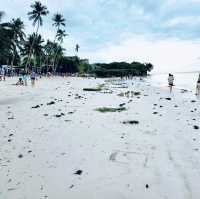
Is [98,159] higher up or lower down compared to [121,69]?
higher up

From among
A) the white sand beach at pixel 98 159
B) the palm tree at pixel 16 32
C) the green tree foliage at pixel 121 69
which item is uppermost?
the palm tree at pixel 16 32

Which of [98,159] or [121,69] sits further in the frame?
[121,69]

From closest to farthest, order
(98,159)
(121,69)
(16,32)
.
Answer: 1. (98,159)
2. (16,32)
3. (121,69)

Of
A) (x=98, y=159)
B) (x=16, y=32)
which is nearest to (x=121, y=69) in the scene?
(x=16, y=32)

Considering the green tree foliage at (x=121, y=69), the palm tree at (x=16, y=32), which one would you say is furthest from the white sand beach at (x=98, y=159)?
the green tree foliage at (x=121, y=69)

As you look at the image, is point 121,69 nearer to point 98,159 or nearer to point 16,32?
point 16,32

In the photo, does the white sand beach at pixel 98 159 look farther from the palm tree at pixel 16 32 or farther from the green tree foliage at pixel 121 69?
the green tree foliage at pixel 121 69

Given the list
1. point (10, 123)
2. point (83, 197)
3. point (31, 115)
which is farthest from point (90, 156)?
point (31, 115)

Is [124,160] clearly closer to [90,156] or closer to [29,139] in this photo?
[90,156]

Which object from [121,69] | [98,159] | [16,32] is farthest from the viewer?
[121,69]

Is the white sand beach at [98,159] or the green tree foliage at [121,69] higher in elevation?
the white sand beach at [98,159]

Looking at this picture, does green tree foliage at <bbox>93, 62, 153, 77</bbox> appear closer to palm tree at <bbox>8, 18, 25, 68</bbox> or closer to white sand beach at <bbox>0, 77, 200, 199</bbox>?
palm tree at <bbox>8, 18, 25, 68</bbox>

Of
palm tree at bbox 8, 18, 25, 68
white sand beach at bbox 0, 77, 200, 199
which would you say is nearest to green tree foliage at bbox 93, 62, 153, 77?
palm tree at bbox 8, 18, 25, 68

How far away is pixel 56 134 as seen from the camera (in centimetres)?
754
